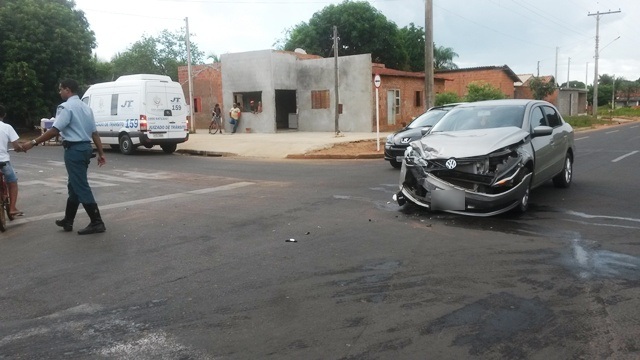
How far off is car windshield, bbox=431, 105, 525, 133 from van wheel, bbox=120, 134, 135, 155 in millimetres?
13643

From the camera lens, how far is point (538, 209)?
27.6 ft

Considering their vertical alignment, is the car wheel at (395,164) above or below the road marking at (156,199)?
above

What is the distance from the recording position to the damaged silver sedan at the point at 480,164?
734 centimetres

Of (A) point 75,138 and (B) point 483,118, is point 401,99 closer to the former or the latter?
(B) point 483,118

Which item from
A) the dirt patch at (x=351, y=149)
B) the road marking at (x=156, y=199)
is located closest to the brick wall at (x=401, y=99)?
the dirt patch at (x=351, y=149)

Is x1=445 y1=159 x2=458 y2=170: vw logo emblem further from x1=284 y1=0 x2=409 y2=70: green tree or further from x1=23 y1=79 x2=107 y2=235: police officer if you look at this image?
x1=284 y1=0 x2=409 y2=70: green tree

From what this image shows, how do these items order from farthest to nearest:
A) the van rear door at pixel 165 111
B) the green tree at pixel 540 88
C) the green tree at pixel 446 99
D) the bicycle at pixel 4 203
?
the green tree at pixel 540 88 < the green tree at pixel 446 99 < the van rear door at pixel 165 111 < the bicycle at pixel 4 203

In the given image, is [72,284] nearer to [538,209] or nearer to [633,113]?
[538,209]

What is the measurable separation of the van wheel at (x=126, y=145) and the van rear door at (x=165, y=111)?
0.95 m

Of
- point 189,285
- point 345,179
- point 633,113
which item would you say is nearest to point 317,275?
point 189,285

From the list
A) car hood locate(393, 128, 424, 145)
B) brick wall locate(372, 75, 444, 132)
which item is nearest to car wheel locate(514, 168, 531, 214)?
car hood locate(393, 128, 424, 145)

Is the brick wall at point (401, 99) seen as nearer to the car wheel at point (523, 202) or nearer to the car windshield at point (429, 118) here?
the car windshield at point (429, 118)

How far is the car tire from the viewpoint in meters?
19.7

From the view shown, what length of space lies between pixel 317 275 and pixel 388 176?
7.39m
